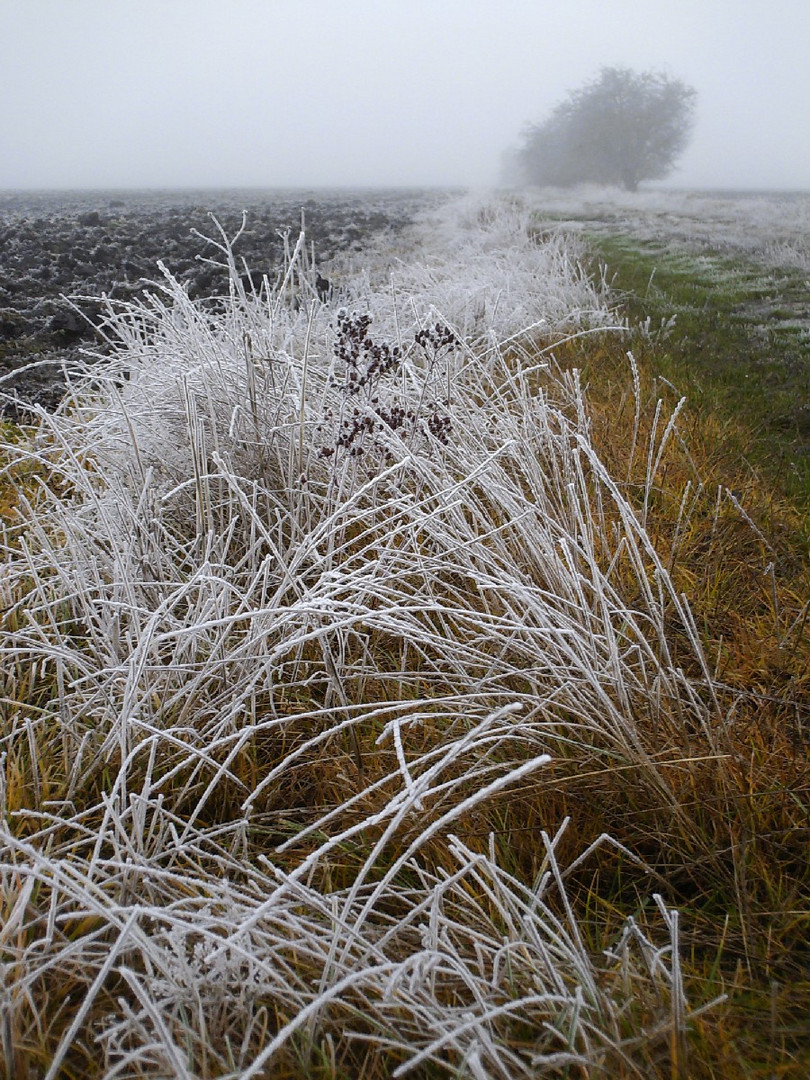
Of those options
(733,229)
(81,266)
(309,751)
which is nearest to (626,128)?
(733,229)

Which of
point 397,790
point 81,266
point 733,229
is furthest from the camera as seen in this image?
point 733,229

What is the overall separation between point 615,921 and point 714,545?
4.84 feet

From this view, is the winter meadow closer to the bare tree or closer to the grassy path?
the grassy path

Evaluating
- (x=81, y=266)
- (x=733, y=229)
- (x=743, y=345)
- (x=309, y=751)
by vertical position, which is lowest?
(x=309, y=751)

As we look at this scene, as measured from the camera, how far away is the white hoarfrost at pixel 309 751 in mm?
981

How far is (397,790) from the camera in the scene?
1504 mm

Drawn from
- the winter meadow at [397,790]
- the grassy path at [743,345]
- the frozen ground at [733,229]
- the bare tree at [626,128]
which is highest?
the bare tree at [626,128]

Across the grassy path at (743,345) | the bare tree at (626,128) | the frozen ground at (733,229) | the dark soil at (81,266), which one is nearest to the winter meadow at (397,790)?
the grassy path at (743,345)

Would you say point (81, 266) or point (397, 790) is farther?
point (81, 266)

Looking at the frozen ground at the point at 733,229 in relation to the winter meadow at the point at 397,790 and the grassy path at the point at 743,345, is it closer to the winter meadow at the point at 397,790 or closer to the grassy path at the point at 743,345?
the grassy path at the point at 743,345

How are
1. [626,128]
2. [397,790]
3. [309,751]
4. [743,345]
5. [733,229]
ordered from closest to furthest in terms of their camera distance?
[397,790] < [309,751] < [743,345] < [733,229] < [626,128]

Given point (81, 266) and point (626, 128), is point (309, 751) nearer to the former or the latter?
point (81, 266)

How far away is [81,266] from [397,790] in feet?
28.8

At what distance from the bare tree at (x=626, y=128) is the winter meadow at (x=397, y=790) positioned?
4392 centimetres
